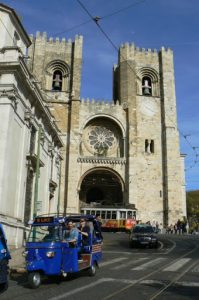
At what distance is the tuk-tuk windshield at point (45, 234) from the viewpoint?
884 cm

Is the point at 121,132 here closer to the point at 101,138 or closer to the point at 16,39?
the point at 101,138

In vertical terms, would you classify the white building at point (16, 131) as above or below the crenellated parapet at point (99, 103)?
below

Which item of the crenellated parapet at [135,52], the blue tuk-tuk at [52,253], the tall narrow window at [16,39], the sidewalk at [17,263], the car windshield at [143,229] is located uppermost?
the crenellated parapet at [135,52]

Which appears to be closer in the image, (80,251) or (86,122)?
(80,251)

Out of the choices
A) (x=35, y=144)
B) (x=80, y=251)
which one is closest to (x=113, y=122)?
(x=35, y=144)

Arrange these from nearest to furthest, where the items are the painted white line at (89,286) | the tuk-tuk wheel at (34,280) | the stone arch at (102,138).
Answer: the painted white line at (89,286), the tuk-tuk wheel at (34,280), the stone arch at (102,138)

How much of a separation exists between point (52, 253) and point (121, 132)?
33.5 m

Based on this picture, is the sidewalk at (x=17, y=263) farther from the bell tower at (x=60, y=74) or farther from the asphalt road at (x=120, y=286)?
the bell tower at (x=60, y=74)

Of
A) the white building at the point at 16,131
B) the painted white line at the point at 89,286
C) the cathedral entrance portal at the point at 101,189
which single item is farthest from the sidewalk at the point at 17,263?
→ the cathedral entrance portal at the point at 101,189

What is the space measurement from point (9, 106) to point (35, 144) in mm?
5265

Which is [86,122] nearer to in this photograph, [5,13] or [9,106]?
[5,13]

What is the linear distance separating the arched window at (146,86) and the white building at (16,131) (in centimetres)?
2284

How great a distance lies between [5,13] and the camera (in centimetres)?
1961

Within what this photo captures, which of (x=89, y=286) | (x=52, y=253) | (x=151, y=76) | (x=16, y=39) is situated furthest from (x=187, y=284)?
(x=151, y=76)
